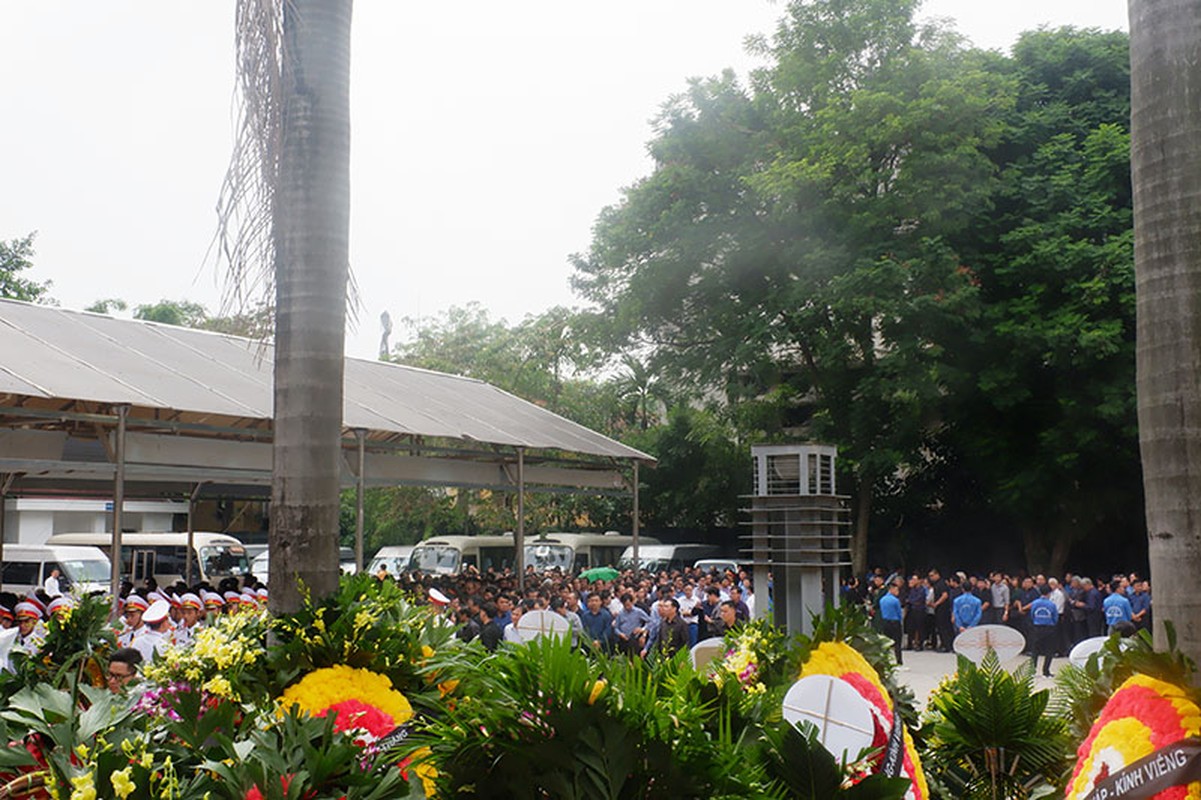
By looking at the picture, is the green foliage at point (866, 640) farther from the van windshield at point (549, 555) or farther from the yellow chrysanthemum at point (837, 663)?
the van windshield at point (549, 555)

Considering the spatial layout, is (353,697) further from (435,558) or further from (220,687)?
(435,558)

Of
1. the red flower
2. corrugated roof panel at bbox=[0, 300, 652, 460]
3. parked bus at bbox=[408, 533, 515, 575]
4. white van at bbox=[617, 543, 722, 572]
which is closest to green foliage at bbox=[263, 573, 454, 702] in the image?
the red flower

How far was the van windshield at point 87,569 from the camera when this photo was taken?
29.2m

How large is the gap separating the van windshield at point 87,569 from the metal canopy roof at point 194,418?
826cm


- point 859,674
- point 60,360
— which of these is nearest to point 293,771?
point 859,674

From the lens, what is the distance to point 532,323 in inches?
1618

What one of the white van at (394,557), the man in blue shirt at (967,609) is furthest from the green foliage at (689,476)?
the man in blue shirt at (967,609)

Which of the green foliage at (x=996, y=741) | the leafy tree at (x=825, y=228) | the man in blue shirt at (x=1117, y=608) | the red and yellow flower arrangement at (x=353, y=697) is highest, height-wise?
the leafy tree at (x=825, y=228)

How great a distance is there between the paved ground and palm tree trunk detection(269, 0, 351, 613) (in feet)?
42.2

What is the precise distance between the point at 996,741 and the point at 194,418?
14.2 meters

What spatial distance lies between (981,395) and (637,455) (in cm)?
1006

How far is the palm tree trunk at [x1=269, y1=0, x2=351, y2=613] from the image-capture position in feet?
21.6

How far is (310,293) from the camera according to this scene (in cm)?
676

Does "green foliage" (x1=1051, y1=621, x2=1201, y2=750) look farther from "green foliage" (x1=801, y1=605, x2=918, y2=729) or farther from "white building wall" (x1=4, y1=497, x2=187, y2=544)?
"white building wall" (x1=4, y1=497, x2=187, y2=544)
